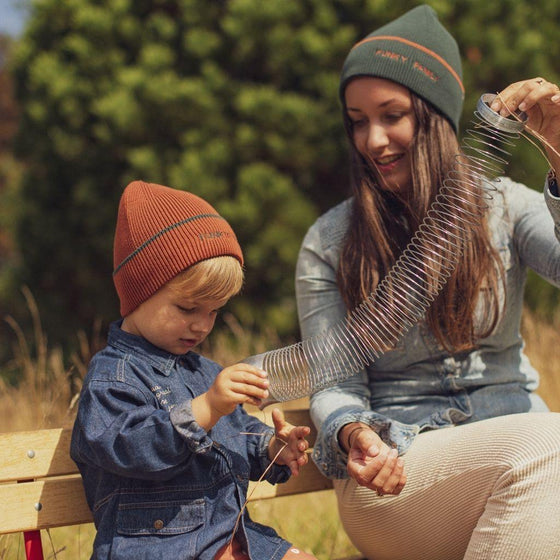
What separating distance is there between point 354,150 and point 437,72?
0.37m

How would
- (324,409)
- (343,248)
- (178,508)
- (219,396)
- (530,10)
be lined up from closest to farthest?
(219,396) < (178,508) < (324,409) < (343,248) < (530,10)

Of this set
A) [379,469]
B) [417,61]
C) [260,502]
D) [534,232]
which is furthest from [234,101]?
[379,469]

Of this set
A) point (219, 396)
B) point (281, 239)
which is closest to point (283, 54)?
point (281, 239)

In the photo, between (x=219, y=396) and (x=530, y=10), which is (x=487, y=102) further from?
(x=530, y=10)

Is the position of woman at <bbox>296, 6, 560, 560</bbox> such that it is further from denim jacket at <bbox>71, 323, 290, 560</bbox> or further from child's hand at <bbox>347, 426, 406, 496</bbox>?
denim jacket at <bbox>71, 323, 290, 560</bbox>

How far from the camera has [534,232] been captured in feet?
8.63

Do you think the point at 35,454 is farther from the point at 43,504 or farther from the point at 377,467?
the point at 377,467

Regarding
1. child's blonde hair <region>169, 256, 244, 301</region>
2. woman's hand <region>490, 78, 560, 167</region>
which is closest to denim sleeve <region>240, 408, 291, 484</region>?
child's blonde hair <region>169, 256, 244, 301</region>

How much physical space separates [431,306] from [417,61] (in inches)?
31.9

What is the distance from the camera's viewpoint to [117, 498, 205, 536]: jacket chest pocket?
2.04 m

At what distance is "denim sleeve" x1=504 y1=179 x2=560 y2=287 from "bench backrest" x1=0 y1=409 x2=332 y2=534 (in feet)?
3.69

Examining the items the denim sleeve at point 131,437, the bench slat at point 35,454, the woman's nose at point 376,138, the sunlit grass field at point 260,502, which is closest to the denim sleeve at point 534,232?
the woman's nose at point 376,138

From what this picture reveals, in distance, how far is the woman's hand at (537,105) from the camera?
7.18 feet

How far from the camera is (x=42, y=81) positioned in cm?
682
